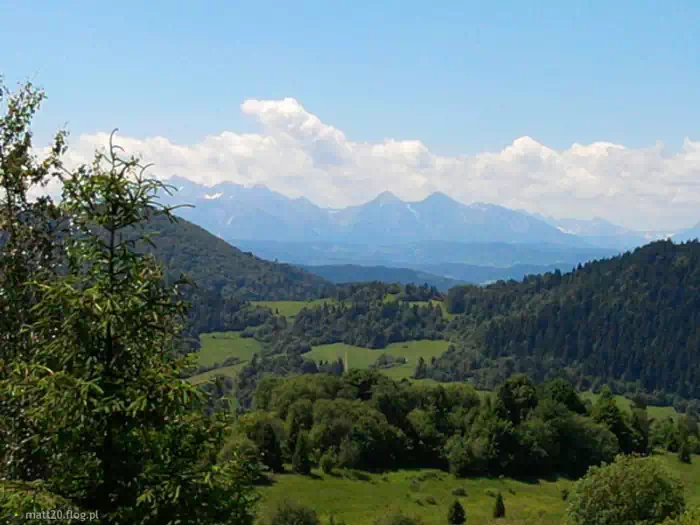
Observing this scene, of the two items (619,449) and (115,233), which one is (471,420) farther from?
(115,233)

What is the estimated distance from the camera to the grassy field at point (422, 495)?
2176 inches

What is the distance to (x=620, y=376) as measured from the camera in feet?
633

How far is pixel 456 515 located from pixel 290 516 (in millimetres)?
18367

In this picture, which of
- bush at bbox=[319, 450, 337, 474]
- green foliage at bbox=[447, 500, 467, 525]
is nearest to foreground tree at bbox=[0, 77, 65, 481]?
green foliage at bbox=[447, 500, 467, 525]

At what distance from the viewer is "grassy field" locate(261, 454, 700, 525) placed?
5528 centimetres

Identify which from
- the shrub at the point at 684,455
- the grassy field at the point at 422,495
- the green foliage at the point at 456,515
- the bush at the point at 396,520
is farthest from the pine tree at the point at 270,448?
the shrub at the point at 684,455

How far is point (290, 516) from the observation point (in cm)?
4125

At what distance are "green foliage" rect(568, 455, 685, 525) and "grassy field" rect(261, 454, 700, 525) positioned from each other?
1094cm

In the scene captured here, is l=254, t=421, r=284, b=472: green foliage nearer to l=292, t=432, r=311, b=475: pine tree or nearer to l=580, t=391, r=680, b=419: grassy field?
l=292, t=432, r=311, b=475: pine tree

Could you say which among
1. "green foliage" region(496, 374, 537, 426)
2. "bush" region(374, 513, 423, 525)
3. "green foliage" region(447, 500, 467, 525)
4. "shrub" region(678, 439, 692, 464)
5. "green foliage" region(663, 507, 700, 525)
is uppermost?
"green foliage" region(663, 507, 700, 525)

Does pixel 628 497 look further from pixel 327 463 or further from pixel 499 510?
pixel 327 463

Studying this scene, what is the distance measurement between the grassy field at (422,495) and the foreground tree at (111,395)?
1713 inches

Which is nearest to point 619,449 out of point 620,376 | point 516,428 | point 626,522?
point 516,428

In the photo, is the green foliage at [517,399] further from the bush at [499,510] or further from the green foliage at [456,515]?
the green foliage at [456,515]
